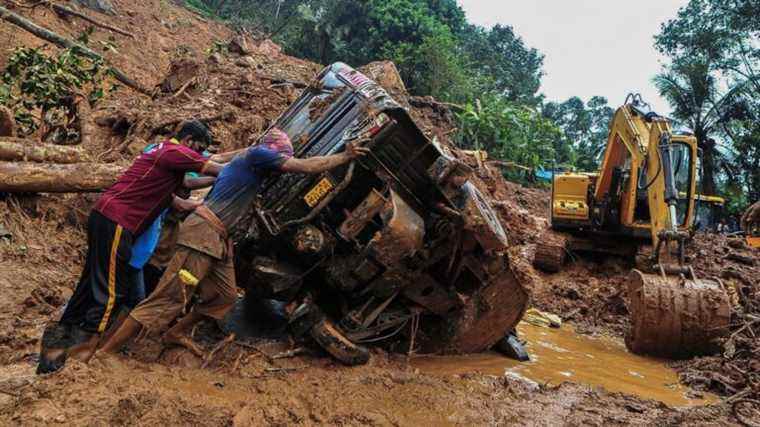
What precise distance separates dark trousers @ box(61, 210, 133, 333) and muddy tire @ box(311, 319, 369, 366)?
1.32m

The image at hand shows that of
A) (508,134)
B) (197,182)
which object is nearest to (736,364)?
(197,182)

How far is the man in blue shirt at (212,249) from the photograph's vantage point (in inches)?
130

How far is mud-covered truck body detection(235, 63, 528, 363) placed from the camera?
353 cm

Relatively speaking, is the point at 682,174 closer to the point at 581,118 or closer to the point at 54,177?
the point at 54,177

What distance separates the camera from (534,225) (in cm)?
1123

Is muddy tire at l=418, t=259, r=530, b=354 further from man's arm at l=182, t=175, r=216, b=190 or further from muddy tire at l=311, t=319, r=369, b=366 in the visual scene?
man's arm at l=182, t=175, r=216, b=190

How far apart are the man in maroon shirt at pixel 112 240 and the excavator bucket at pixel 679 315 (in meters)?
3.98

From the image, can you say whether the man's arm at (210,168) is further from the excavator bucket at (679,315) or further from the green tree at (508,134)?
the green tree at (508,134)

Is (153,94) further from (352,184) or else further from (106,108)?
(352,184)

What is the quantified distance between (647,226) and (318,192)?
21.4 ft

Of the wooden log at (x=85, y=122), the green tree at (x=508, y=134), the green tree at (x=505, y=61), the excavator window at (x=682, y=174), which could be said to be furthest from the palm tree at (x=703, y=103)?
the wooden log at (x=85, y=122)

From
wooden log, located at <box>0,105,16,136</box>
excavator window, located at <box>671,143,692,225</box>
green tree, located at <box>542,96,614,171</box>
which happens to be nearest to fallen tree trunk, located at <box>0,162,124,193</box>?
Result: wooden log, located at <box>0,105,16,136</box>

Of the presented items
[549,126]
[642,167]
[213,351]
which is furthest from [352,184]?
[549,126]

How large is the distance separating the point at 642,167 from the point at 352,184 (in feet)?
17.1
